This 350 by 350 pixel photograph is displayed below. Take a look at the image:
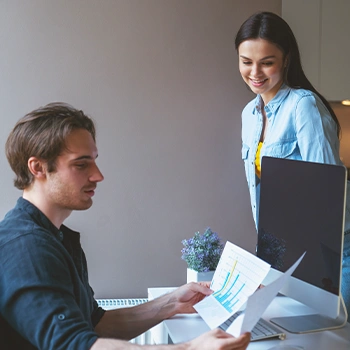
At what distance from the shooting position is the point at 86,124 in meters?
1.35

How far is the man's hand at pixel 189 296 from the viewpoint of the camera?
149cm

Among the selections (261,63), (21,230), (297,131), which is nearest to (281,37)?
(261,63)

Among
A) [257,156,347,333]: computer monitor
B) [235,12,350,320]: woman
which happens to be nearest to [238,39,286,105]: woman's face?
[235,12,350,320]: woman

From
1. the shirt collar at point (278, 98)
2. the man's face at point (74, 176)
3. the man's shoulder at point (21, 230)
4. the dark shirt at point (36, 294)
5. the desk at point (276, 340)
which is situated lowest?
the desk at point (276, 340)

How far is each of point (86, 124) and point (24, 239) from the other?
374mm

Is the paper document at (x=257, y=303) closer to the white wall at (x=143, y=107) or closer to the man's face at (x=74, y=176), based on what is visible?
the man's face at (x=74, y=176)

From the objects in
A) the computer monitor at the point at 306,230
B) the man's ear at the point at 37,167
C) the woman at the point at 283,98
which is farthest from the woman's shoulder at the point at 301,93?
the man's ear at the point at 37,167

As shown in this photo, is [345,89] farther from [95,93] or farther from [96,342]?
[96,342]

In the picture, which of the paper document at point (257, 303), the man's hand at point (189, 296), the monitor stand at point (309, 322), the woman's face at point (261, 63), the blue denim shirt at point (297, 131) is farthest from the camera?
the woman's face at point (261, 63)

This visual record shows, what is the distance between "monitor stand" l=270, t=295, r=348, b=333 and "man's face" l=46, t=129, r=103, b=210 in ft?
2.02

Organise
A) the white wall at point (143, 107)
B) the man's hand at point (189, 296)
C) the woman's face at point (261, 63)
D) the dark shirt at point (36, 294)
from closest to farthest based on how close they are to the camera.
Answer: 1. the dark shirt at point (36, 294)
2. the man's hand at point (189, 296)
3. the woman's face at point (261, 63)
4. the white wall at point (143, 107)

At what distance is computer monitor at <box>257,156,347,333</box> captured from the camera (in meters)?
1.22

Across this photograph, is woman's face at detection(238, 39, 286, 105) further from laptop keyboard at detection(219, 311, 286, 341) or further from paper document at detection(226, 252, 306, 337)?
paper document at detection(226, 252, 306, 337)

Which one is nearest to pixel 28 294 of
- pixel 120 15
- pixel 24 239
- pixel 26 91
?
pixel 24 239
